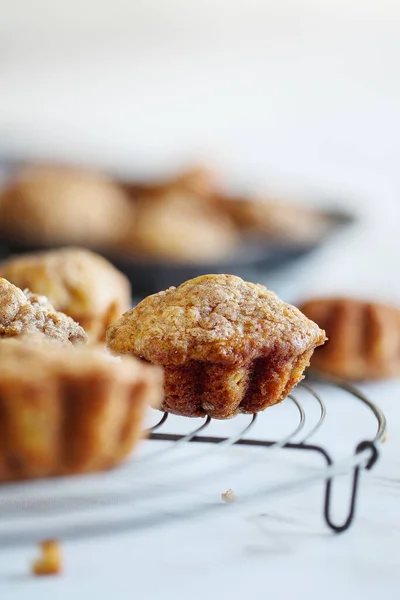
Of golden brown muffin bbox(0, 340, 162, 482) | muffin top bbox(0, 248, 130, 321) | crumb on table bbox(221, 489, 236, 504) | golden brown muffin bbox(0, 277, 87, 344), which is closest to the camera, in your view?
golden brown muffin bbox(0, 340, 162, 482)

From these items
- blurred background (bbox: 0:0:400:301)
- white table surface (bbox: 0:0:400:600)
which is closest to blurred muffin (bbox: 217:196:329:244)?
white table surface (bbox: 0:0:400:600)

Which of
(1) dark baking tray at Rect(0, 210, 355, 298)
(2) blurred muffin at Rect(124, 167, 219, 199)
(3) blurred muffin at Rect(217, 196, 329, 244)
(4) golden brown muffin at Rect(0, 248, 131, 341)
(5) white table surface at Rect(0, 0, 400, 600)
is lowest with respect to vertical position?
(4) golden brown muffin at Rect(0, 248, 131, 341)

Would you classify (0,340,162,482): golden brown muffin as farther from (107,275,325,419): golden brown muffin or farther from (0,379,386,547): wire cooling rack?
(107,275,325,419): golden brown muffin

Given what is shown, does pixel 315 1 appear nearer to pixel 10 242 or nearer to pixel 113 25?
pixel 113 25

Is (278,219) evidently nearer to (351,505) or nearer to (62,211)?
(62,211)

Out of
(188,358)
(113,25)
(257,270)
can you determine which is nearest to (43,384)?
(188,358)

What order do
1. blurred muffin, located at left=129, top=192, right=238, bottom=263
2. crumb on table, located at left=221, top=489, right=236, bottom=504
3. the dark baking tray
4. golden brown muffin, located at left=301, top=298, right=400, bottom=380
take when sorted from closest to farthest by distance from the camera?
crumb on table, located at left=221, top=489, right=236, bottom=504 → golden brown muffin, located at left=301, top=298, right=400, bottom=380 → the dark baking tray → blurred muffin, located at left=129, top=192, right=238, bottom=263

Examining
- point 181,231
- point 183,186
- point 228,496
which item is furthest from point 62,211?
point 228,496
